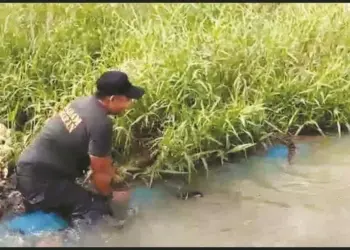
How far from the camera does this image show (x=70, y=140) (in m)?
4.55

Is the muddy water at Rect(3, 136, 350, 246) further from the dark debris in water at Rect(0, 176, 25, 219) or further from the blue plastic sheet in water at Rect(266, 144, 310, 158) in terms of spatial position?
the dark debris in water at Rect(0, 176, 25, 219)

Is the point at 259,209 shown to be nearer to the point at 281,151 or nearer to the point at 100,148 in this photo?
the point at 281,151

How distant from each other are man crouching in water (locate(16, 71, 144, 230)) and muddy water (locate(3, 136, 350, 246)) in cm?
32

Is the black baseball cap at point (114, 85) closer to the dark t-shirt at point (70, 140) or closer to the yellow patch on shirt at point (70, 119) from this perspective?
the dark t-shirt at point (70, 140)

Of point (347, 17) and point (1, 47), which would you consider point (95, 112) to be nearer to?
point (1, 47)

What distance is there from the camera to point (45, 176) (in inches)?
180

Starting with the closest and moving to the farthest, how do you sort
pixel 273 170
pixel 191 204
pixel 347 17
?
1. pixel 191 204
2. pixel 273 170
3. pixel 347 17

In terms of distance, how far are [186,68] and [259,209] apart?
1.49 meters

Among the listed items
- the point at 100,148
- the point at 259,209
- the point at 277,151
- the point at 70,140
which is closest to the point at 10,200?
the point at 70,140

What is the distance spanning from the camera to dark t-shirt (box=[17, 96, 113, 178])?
4.47m

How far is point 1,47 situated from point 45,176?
6.68 ft

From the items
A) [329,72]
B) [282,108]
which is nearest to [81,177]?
[282,108]

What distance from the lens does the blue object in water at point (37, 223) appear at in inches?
180

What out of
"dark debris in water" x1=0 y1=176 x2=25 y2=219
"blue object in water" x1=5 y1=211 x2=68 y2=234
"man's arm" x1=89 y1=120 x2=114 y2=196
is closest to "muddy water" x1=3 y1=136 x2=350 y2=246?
"blue object in water" x1=5 y1=211 x2=68 y2=234
